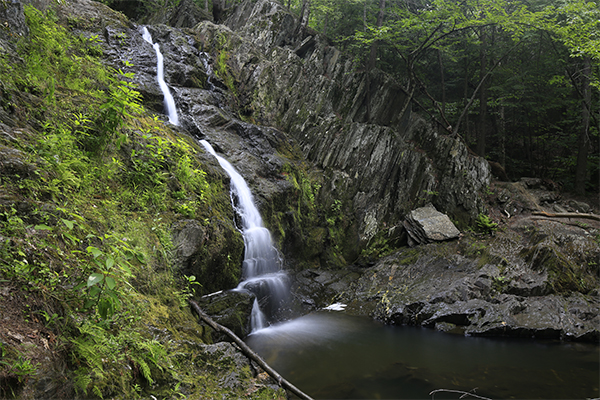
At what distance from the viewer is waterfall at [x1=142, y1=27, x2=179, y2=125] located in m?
10.5

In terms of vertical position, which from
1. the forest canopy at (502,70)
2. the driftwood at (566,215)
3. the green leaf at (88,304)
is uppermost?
the forest canopy at (502,70)

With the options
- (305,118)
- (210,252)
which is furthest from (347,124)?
(210,252)

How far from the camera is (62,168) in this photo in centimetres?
406

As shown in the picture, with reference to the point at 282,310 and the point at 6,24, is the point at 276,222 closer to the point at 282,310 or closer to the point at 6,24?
the point at 282,310

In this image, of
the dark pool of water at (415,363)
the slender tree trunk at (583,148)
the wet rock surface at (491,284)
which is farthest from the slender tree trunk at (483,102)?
the dark pool of water at (415,363)

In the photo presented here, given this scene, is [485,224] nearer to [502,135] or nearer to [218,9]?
[502,135]

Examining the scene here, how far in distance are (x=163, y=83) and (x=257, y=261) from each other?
7.66 metres

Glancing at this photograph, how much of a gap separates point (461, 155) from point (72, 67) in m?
13.5

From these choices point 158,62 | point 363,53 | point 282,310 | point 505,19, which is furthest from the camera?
point 363,53

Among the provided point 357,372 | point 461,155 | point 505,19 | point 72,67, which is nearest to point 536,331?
point 357,372

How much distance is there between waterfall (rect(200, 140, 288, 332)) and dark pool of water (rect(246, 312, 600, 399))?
0.58 metres

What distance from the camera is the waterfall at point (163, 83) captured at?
10.5 metres

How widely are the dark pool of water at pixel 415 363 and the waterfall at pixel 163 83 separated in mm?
7505

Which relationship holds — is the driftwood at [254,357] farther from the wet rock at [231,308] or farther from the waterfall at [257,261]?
the waterfall at [257,261]
